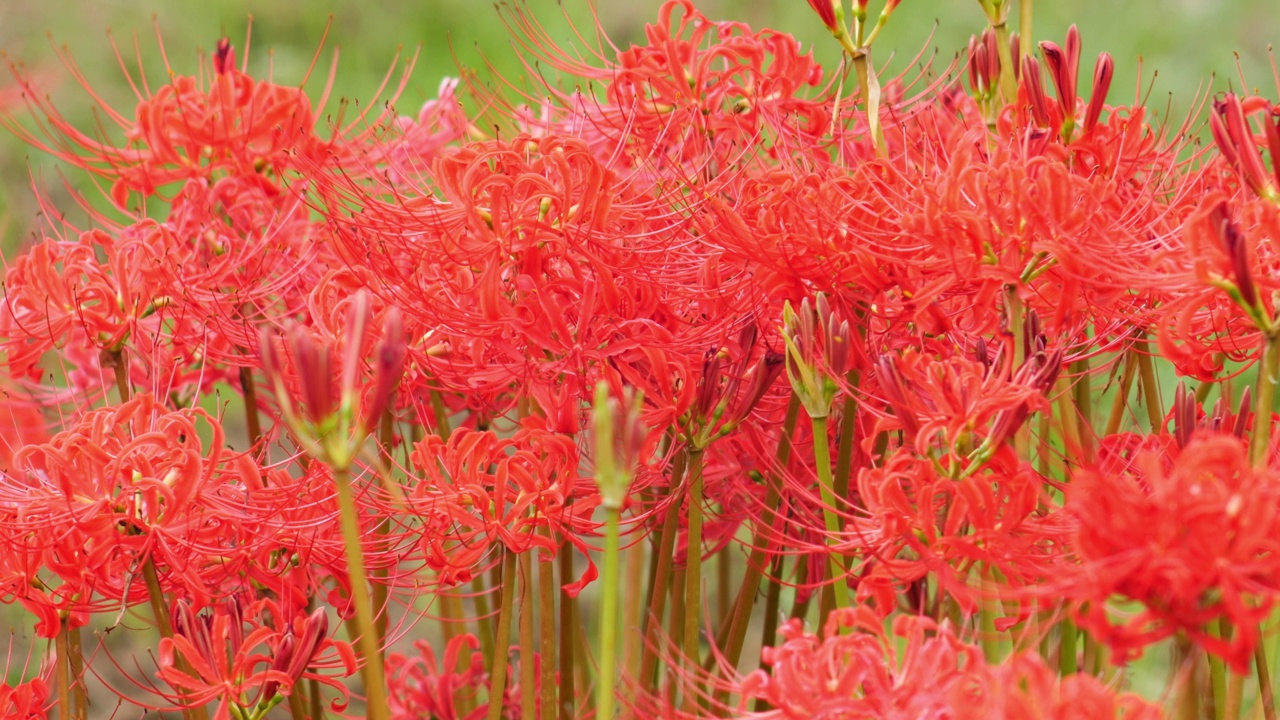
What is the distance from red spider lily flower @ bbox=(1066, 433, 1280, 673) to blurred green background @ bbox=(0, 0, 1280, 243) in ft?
7.93

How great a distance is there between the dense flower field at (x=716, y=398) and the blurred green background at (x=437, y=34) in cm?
195

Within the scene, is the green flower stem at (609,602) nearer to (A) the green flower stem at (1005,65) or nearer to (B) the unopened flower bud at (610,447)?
(B) the unopened flower bud at (610,447)

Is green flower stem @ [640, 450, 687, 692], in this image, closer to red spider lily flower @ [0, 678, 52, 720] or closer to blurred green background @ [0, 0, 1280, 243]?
red spider lily flower @ [0, 678, 52, 720]

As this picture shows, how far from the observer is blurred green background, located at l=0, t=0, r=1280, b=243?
3.20 meters

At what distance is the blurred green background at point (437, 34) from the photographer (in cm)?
320

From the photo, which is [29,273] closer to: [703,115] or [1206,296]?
[703,115]

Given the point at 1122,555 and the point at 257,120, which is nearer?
the point at 1122,555

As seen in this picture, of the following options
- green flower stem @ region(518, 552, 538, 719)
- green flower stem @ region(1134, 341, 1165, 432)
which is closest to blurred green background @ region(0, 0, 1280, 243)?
green flower stem @ region(1134, 341, 1165, 432)

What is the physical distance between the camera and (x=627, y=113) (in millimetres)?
1185

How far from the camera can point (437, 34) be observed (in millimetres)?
3541

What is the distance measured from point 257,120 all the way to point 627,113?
1.23 ft

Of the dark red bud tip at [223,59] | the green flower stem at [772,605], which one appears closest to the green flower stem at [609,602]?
the green flower stem at [772,605]

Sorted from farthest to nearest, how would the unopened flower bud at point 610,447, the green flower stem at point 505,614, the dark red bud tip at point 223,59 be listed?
the dark red bud tip at point 223,59
the green flower stem at point 505,614
the unopened flower bud at point 610,447

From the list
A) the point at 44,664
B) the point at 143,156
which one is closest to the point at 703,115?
the point at 143,156
